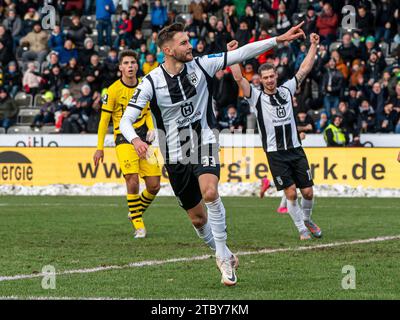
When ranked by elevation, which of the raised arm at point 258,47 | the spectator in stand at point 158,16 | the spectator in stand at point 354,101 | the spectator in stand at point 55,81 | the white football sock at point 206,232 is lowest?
the white football sock at point 206,232

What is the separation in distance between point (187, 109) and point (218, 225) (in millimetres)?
1222

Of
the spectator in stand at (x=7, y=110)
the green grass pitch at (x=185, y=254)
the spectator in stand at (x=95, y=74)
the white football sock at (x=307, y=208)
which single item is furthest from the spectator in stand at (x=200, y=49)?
the white football sock at (x=307, y=208)

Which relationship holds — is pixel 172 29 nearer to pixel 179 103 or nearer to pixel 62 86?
pixel 179 103

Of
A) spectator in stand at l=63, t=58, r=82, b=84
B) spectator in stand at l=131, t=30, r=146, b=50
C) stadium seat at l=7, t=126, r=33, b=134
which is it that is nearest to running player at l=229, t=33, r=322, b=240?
stadium seat at l=7, t=126, r=33, b=134

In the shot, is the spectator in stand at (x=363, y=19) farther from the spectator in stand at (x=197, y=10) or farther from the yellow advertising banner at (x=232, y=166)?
the yellow advertising banner at (x=232, y=166)

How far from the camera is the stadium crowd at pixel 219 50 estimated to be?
26406 mm

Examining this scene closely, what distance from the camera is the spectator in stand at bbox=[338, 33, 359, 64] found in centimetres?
2742

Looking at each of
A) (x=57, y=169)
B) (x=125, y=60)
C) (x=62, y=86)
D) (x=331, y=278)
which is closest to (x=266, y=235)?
(x=125, y=60)

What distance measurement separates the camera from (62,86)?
30188mm

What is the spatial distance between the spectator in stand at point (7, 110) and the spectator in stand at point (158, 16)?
497 centimetres

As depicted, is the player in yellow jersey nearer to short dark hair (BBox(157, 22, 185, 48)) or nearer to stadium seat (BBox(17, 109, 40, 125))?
short dark hair (BBox(157, 22, 185, 48))

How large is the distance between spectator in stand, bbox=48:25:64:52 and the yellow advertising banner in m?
6.61

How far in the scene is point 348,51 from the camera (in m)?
27.4

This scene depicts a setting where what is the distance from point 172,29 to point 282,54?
18021 millimetres
